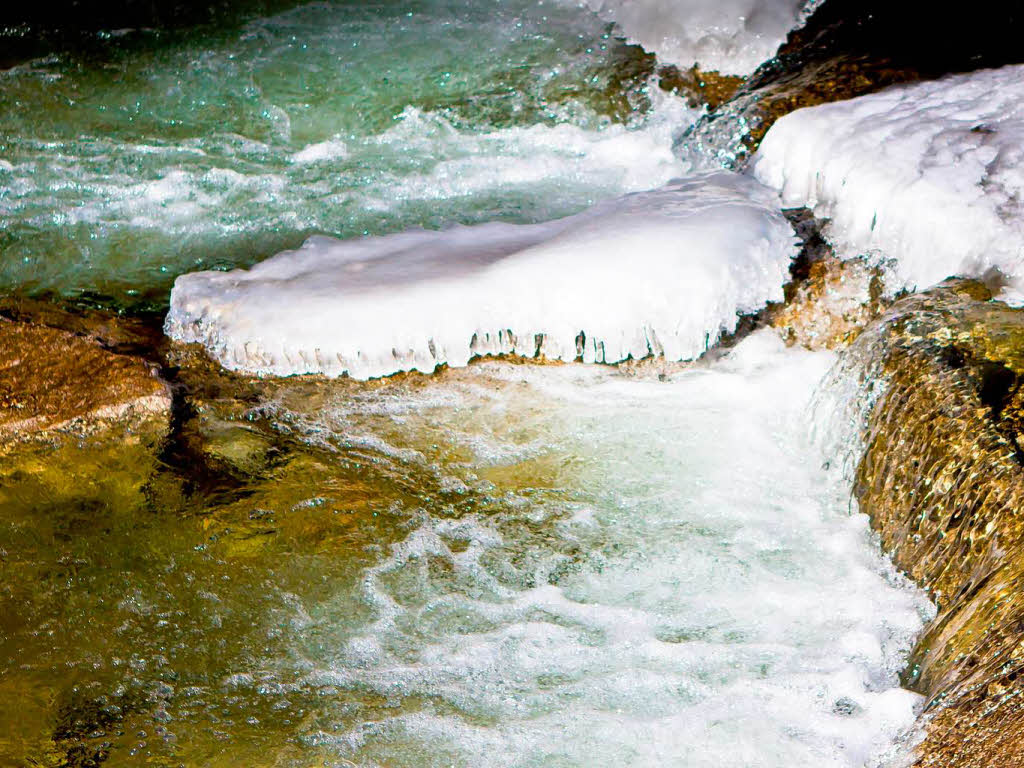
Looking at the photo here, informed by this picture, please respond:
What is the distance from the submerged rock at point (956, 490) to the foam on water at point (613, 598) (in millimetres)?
113

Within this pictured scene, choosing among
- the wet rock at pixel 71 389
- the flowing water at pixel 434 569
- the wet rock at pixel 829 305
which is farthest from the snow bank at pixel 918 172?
the wet rock at pixel 71 389

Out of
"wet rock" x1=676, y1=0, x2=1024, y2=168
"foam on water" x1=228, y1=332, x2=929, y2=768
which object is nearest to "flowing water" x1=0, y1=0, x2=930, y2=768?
"foam on water" x1=228, y1=332, x2=929, y2=768

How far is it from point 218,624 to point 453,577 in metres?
0.59

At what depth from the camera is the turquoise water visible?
4.07 metres

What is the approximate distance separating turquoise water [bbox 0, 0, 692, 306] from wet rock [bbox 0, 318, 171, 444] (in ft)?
1.85

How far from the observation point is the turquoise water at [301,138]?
407 cm

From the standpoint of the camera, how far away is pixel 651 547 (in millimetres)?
2676

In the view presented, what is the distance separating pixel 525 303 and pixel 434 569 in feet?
3.34

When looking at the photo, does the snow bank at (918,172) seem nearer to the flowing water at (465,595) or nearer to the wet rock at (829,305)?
the wet rock at (829,305)

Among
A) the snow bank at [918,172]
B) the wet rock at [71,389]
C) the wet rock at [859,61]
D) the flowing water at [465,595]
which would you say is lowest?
the flowing water at [465,595]

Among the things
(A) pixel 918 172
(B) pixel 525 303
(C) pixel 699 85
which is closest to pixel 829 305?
(A) pixel 918 172

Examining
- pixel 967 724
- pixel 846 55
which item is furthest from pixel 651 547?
pixel 846 55

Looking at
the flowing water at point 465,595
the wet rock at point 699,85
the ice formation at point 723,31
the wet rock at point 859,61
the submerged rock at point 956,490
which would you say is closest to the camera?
the submerged rock at point 956,490

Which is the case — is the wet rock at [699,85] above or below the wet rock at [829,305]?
above
